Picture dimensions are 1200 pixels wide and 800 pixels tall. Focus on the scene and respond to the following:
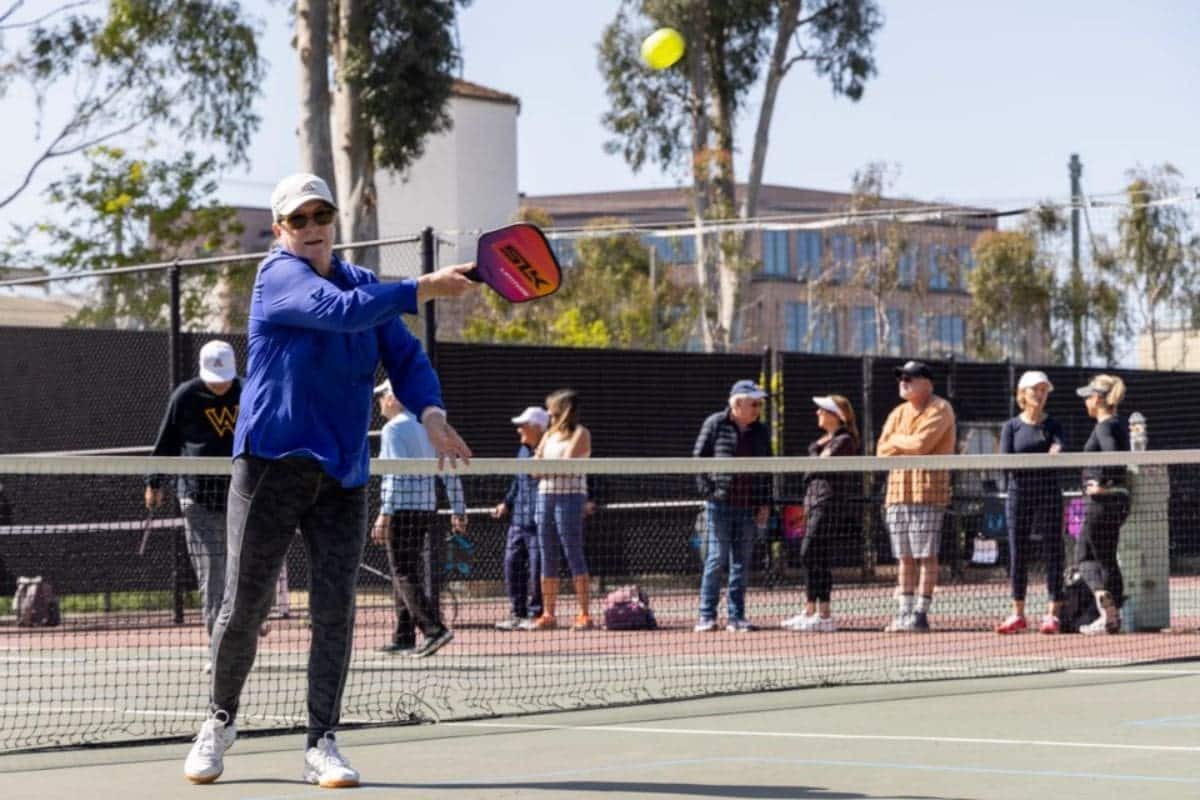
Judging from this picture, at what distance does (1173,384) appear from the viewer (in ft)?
90.9

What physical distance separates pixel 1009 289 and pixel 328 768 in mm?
51991

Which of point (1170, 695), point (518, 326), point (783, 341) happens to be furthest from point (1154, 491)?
point (783, 341)

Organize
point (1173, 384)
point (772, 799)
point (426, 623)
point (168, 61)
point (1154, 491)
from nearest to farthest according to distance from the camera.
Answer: point (772, 799)
point (426, 623)
point (1154, 491)
point (1173, 384)
point (168, 61)

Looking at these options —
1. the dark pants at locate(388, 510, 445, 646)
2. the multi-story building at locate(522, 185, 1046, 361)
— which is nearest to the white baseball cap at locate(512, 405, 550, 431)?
the dark pants at locate(388, 510, 445, 646)

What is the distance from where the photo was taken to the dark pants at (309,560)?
6711 millimetres

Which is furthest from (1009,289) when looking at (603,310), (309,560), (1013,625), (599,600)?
(309,560)

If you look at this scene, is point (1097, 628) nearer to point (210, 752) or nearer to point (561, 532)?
point (561, 532)

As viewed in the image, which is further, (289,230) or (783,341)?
(783,341)

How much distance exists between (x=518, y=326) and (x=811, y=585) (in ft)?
110

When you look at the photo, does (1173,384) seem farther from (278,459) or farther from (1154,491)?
(278,459)

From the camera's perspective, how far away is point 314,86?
1024 inches

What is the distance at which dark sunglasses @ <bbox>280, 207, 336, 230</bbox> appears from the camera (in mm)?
6676

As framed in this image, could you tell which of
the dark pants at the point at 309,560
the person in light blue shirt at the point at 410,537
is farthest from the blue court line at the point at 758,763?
the person in light blue shirt at the point at 410,537

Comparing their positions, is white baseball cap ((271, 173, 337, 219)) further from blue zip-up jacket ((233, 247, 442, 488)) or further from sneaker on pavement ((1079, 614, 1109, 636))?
→ sneaker on pavement ((1079, 614, 1109, 636))
